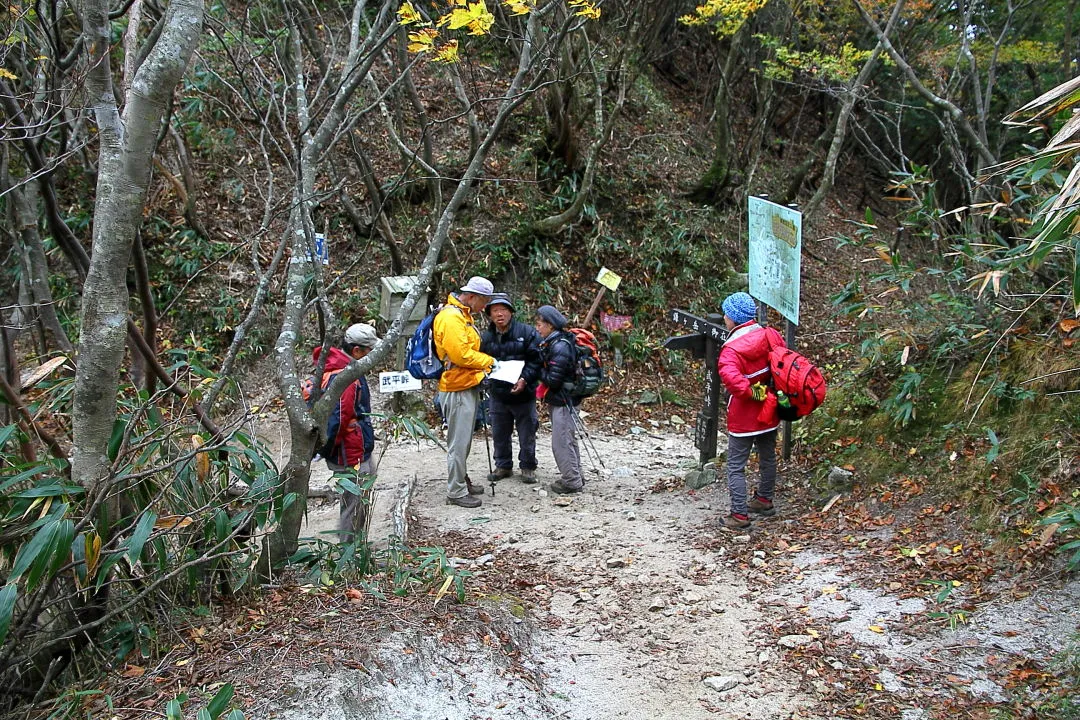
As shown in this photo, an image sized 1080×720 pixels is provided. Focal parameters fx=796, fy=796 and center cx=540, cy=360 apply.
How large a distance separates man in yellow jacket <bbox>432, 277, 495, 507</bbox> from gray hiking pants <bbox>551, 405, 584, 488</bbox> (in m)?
0.72

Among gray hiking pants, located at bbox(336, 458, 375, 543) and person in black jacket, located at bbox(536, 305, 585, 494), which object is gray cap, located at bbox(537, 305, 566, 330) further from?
gray hiking pants, located at bbox(336, 458, 375, 543)

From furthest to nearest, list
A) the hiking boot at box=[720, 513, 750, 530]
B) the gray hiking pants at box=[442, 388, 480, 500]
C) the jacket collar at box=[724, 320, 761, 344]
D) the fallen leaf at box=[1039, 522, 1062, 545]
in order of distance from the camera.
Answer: the gray hiking pants at box=[442, 388, 480, 500]
the hiking boot at box=[720, 513, 750, 530]
the jacket collar at box=[724, 320, 761, 344]
the fallen leaf at box=[1039, 522, 1062, 545]

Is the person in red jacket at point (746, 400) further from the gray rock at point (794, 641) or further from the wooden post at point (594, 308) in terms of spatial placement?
the wooden post at point (594, 308)

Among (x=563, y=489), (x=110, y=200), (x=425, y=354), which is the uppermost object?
(x=110, y=200)

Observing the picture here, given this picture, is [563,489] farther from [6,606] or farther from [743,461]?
[6,606]

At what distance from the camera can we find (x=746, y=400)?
19.1ft

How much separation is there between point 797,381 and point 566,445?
219 centimetres

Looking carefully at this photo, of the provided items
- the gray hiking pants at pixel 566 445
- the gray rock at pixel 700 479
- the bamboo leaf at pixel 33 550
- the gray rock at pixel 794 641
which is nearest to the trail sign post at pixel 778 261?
the gray rock at pixel 700 479

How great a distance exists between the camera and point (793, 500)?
641 cm

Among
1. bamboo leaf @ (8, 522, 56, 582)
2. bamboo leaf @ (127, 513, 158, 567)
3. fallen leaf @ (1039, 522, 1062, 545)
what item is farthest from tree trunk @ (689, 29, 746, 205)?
bamboo leaf @ (8, 522, 56, 582)

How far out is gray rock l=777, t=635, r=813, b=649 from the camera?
4301 millimetres

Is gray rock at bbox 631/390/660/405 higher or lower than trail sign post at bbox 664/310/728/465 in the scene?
lower

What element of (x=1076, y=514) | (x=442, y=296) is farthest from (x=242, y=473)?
(x=442, y=296)

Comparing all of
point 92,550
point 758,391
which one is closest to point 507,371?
point 758,391
